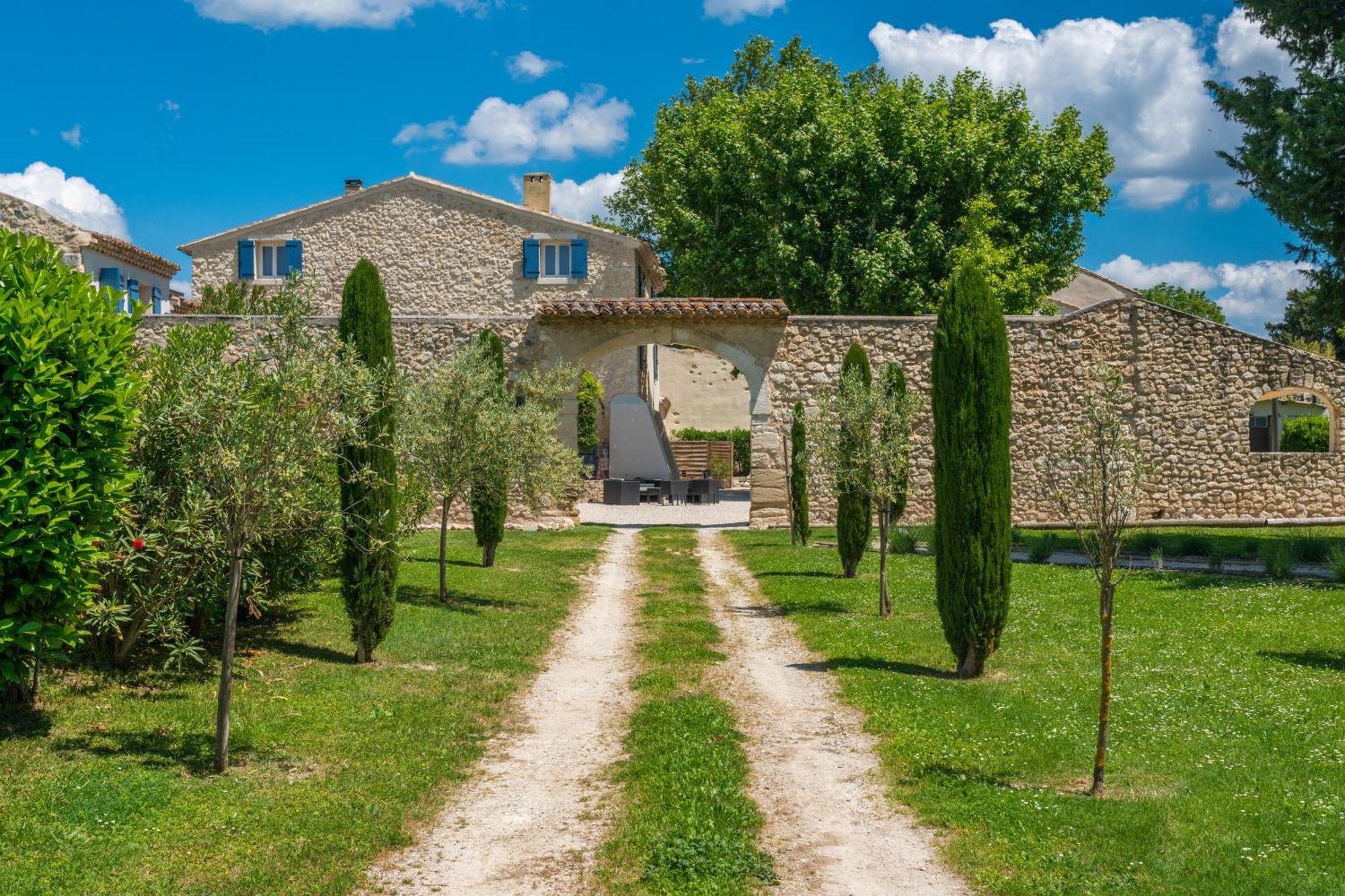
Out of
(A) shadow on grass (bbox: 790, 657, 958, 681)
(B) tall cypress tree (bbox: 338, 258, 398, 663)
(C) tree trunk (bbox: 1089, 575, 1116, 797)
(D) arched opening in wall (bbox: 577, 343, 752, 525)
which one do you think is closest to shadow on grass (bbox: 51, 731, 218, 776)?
(B) tall cypress tree (bbox: 338, 258, 398, 663)

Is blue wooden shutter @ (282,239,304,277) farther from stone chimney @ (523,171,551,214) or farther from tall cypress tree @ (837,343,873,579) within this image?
tall cypress tree @ (837,343,873,579)

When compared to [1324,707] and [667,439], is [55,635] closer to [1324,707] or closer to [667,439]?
[1324,707]

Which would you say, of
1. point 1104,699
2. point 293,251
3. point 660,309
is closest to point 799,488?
point 660,309

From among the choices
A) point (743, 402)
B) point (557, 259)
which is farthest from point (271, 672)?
point (743, 402)

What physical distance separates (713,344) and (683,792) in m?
17.7

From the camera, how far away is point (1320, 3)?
18.0 m

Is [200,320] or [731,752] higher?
[200,320]

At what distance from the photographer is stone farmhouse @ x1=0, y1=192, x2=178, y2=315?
85.3ft

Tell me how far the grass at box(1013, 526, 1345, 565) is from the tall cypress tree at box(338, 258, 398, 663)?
10343mm

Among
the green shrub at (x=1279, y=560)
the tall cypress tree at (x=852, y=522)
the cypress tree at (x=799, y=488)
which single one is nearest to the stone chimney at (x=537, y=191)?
the cypress tree at (x=799, y=488)

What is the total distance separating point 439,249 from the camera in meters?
32.9

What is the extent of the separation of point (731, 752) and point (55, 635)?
4612 millimetres

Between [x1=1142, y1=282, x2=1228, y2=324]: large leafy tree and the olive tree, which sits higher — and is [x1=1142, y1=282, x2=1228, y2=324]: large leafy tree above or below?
above

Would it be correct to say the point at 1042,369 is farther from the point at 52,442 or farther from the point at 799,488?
the point at 52,442
